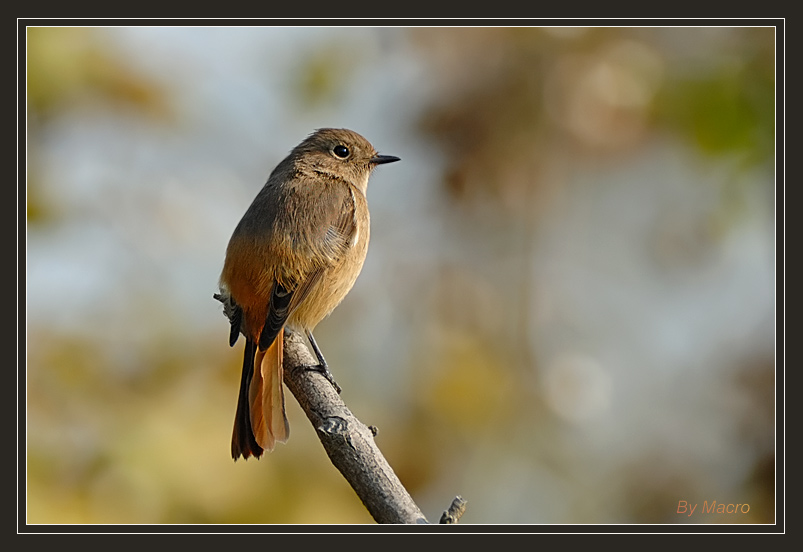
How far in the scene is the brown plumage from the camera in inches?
158

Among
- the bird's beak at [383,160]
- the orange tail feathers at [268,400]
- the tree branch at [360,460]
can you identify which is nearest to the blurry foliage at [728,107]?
the bird's beak at [383,160]

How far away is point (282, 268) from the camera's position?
13.9ft

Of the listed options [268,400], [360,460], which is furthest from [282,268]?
[360,460]

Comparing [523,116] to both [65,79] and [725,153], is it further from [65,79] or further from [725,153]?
[65,79]

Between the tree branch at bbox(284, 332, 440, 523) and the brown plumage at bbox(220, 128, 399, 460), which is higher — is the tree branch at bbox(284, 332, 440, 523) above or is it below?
below

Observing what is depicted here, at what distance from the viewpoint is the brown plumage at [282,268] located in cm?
401

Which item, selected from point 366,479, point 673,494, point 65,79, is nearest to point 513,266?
point 673,494

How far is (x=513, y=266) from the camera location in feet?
17.2

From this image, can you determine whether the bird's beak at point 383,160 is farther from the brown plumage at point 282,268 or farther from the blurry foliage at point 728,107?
the blurry foliage at point 728,107

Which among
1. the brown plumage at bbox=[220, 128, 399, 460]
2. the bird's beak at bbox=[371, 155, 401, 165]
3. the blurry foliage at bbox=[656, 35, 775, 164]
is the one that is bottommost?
the brown plumage at bbox=[220, 128, 399, 460]

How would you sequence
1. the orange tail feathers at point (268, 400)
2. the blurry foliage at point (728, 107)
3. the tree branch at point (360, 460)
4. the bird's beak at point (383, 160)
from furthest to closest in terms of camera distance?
the bird's beak at point (383, 160), the blurry foliage at point (728, 107), the orange tail feathers at point (268, 400), the tree branch at point (360, 460)

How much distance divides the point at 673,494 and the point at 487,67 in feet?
9.20

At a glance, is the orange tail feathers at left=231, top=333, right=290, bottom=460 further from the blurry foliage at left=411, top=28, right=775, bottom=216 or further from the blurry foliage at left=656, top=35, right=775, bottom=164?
the blurry foliage at left=656, top=35, right=775, bottom=164

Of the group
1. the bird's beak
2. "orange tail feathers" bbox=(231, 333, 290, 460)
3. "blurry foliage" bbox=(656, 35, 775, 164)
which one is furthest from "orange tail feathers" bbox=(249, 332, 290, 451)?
"blurry foliage" bbox=(656, 35, 775, 164)
